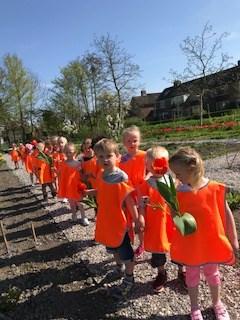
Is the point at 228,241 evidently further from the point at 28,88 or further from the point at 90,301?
the point at 28,88

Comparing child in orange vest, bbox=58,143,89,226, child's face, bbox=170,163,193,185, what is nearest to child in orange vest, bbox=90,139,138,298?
child's face, bbox=170,163,193,185

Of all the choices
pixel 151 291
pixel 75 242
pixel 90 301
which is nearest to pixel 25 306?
pixel 90 301

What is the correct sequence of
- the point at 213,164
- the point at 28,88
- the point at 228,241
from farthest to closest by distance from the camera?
the point at 28,88 < the point at 213,164 < the point at 228,241

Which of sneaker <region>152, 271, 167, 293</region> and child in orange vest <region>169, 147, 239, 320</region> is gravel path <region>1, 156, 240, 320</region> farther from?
child in orange vest <region>169, 147, 239, 320</region>

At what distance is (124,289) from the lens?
4387 millimetres

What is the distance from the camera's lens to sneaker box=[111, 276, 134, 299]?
171 inches

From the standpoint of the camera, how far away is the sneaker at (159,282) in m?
4.34

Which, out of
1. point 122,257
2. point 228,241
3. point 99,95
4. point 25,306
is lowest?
point 25,306

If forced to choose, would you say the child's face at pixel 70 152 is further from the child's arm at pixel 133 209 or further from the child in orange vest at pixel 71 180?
the child's arm at pixel 133 209

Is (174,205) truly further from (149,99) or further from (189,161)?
(149,99)

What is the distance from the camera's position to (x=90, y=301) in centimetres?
438

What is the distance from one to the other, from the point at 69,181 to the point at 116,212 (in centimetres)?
341

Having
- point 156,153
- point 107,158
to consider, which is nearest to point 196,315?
point 156,153

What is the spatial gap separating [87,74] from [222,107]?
24768 millimetres
